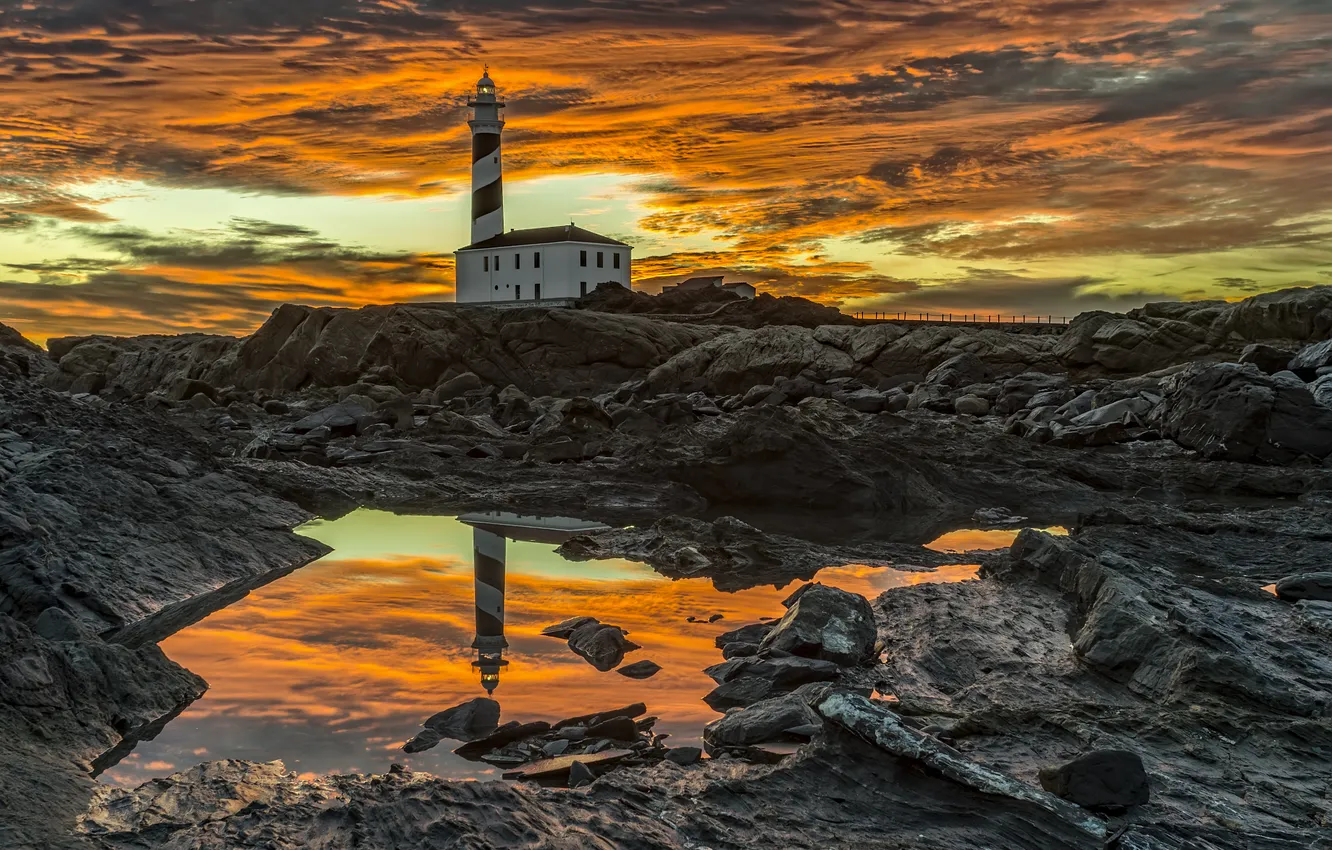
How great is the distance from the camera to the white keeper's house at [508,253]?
55.0 m

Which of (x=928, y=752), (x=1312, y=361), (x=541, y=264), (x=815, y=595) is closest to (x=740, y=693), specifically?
(x=815, y=595)

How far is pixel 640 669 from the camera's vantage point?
674 cm

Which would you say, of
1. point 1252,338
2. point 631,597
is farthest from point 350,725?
point 1252,338

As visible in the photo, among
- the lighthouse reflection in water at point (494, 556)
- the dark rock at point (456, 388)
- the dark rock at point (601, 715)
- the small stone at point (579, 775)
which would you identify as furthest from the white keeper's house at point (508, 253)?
the small stone at point (579, 775)

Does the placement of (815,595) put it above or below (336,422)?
above

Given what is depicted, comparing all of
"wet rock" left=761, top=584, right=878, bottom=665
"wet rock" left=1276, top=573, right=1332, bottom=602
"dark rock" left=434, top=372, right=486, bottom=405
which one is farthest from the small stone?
"dark rock" left=434, top=372, right=486, bottom=405

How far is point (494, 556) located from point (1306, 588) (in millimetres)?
7056

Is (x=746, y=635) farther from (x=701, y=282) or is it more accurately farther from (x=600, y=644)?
(x=701, y=282)

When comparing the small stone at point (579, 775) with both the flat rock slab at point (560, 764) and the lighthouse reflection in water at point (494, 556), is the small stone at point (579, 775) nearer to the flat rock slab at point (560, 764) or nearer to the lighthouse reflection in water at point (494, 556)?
the flat rock slab at point (560, 764)

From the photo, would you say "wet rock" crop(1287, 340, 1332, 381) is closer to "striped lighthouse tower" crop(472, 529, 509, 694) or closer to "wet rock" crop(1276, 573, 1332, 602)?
"wet rock" crop(1276, 573, 1332, 602)

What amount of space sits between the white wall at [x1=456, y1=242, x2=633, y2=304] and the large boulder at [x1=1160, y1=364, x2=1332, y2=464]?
39.6m

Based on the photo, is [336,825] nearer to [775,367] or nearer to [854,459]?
[854,459]

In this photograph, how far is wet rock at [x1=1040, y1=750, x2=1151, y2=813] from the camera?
13.9ft

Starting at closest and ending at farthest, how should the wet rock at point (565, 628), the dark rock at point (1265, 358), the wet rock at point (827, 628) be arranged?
the wet rock at point (827, 628) < the wet rock at point (565, 628) < the dark rock at point (1265, 358)
